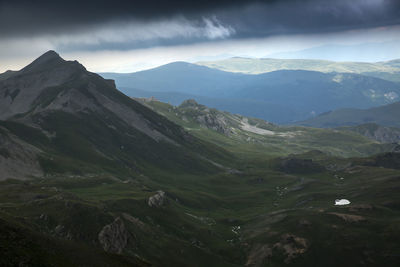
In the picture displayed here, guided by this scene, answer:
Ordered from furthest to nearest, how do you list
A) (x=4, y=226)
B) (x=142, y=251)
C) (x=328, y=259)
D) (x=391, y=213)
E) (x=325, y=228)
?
(x=391, y=213)
(x=325, y=228)
(x=328, y=259)
(x=142, y=251)
(x=4, y=226)

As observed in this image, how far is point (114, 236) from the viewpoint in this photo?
14675 cm

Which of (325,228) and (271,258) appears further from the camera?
(325,228)

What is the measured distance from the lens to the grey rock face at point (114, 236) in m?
142

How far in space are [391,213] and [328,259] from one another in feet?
180

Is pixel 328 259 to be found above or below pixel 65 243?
below

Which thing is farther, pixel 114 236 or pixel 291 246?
pixel 291 246

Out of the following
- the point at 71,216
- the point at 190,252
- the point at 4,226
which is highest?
the point at 4,226

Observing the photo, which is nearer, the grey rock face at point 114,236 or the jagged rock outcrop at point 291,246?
the grey rock face at point 114,236

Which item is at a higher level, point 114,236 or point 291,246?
point 114,236

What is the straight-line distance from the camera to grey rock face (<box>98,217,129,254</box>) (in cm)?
14150

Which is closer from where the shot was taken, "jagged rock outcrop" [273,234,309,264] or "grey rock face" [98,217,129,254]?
"grey rock face" [98,217,129,254]

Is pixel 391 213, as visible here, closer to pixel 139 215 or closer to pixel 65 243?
pixel 139 215

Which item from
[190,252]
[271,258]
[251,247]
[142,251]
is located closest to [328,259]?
[271,258]

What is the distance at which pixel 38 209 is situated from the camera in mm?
154125
